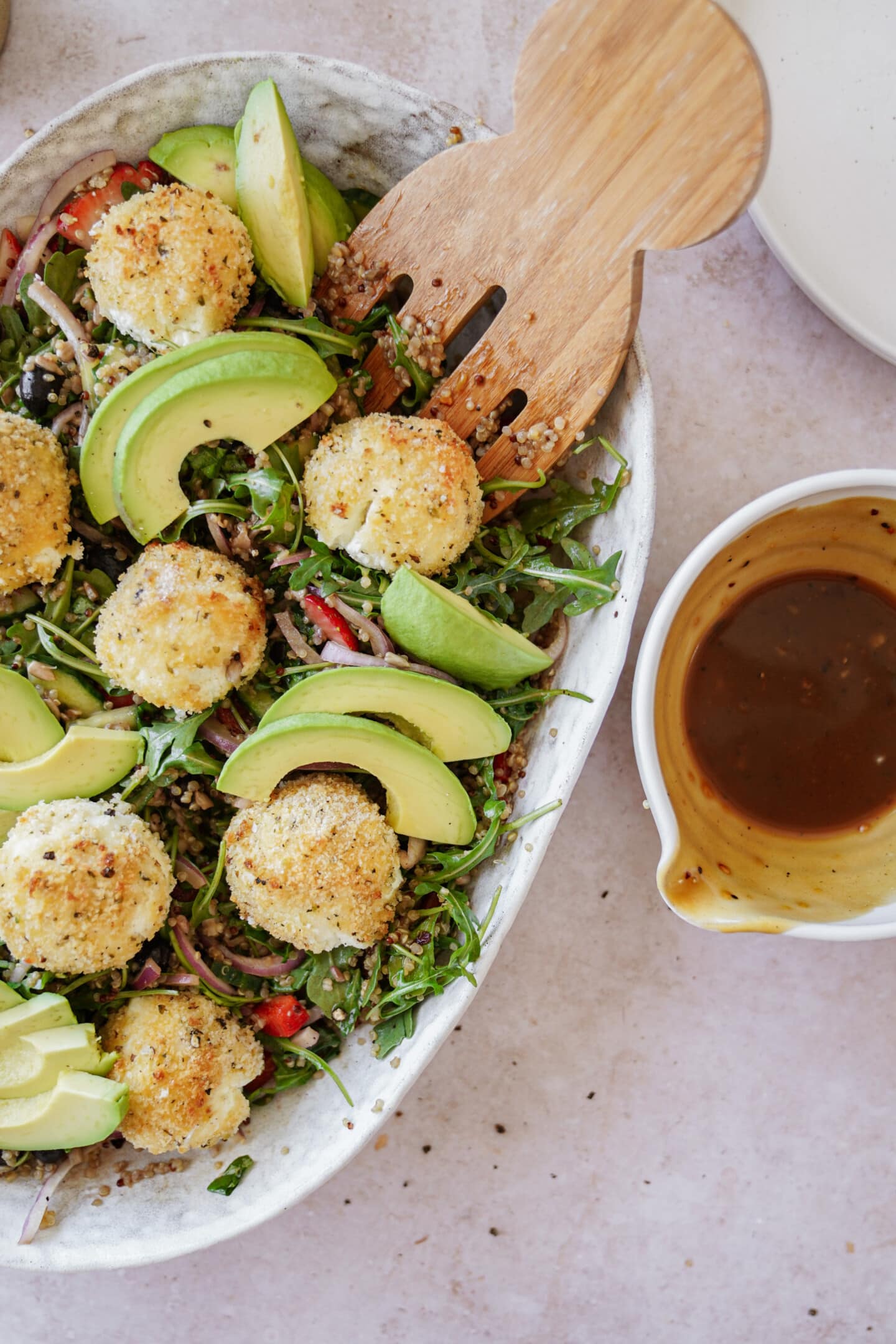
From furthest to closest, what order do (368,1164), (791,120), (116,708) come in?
1. (368,1164)
2. (791,120)
3. (116,708)

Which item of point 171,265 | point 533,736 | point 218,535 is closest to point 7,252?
point 171,265

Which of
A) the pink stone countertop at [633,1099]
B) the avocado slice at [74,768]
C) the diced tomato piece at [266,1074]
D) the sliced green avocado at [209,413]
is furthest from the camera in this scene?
the pink stone countertop at [633,1099]

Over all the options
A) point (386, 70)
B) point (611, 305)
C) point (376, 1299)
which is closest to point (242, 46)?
point (386, 70)

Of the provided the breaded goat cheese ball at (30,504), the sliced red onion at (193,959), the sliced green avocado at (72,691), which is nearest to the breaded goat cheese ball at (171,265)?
the breaded goat cheese ball at (30,504)

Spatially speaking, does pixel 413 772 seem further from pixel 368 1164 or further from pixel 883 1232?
pixel 883 1232

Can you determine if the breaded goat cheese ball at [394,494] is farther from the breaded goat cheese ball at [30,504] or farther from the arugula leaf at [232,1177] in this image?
the arugula leaf at [232,1177]

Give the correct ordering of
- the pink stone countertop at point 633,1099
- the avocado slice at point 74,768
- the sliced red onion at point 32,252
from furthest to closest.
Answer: the pink stone countertop at point 633,1099, the sliced red onion at point 32,252, the avocado slice at point 74,768

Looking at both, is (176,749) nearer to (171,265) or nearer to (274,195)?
(171,265)
